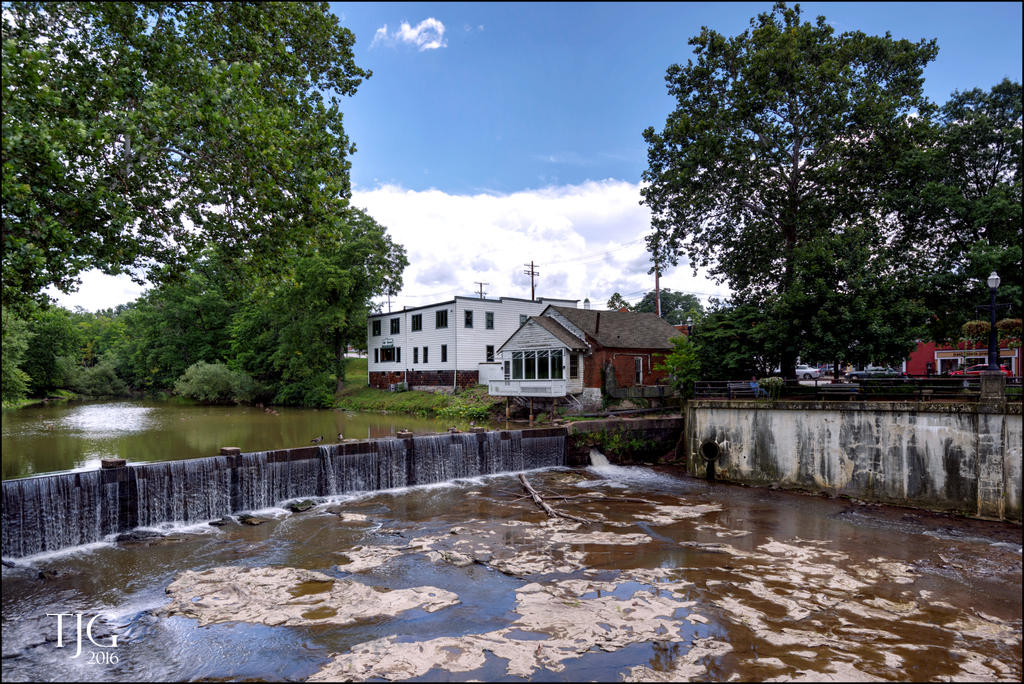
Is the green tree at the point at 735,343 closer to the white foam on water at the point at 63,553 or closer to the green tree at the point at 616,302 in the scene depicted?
the white foam on water at the point at 63,553

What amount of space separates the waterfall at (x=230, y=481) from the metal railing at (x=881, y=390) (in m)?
7.13

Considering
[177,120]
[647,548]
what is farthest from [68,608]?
[647,548]

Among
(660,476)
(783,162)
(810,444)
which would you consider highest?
(783,162)

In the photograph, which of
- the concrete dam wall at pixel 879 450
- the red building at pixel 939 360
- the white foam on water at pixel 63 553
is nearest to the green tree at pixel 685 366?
the concrete dam wall at pixel 879 450

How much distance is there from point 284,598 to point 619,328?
2757 cm

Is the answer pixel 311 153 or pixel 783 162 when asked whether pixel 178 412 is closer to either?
pixel 311 153

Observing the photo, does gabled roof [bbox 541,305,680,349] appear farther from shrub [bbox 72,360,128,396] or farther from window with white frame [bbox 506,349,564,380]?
shrub [bbox 72,360,128,396]

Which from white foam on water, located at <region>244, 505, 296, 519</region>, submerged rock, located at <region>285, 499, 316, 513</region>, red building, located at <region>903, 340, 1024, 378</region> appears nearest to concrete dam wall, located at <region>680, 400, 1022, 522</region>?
submerged rock, located at <region>285, 499, 316, 513</region>

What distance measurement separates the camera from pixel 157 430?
2747 centimetres

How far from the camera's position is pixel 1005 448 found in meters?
13.2

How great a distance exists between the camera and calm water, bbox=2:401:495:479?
1969 centimetres

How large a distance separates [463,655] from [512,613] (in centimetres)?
153

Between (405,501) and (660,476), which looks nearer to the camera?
(405,501)

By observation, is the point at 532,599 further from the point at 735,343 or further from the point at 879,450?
the point at 735,343
